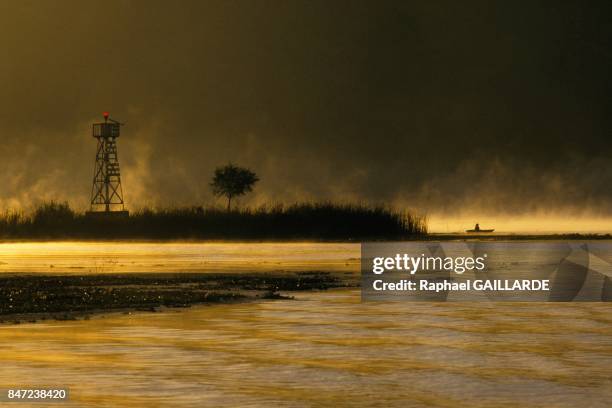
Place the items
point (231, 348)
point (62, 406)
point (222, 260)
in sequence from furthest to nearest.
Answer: point (222, 260) < point (231, 348) < point (62, 406)

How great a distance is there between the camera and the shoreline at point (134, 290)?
25.1m

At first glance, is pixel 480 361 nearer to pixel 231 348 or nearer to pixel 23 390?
pixel 231 348

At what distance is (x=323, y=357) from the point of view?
17.4m

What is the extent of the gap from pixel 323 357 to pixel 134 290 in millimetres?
14277

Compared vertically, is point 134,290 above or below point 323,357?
above

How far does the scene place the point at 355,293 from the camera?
3086cm

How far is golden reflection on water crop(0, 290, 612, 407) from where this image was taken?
45.7ft

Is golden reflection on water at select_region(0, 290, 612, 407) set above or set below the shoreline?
below

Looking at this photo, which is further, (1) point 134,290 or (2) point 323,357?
(1) point 134,290

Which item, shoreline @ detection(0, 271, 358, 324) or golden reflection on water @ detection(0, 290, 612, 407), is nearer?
golden reflection on water @ detection(0, 290, 612, 407)

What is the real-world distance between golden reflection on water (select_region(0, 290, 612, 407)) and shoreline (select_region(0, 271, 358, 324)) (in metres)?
1.52

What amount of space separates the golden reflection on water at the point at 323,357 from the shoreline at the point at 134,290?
1522mm

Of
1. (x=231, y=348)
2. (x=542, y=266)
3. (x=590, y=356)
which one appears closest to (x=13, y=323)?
(x=231, y=348)

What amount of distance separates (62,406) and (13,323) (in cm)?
978
